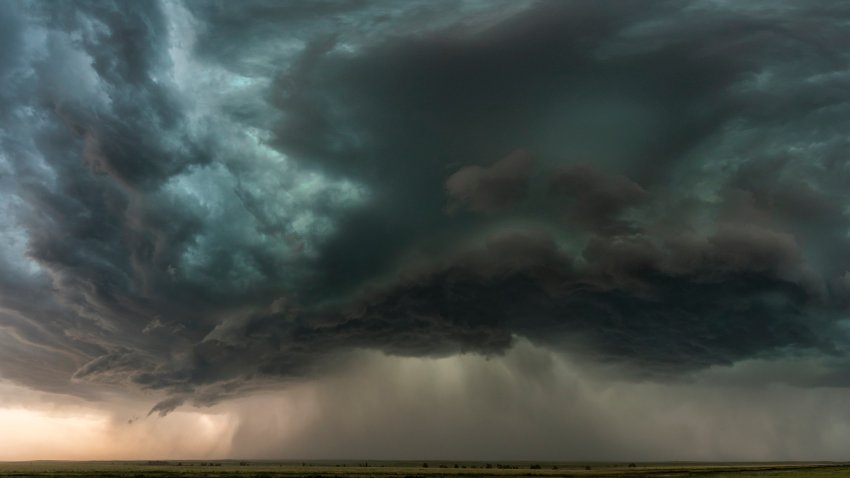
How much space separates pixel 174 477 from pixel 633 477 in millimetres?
132441

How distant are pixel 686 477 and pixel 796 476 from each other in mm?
26279

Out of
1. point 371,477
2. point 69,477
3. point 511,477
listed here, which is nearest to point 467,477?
point 511,477

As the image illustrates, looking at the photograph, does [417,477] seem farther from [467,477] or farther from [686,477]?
[686,477]

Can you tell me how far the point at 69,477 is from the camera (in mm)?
185875

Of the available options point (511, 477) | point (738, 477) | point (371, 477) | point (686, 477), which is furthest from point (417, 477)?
point (738, 477)

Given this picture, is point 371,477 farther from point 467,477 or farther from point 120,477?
point 120,477

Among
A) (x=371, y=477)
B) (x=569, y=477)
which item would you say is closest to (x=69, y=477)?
(x=371, y=477)

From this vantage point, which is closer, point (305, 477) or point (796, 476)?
point (796, 476)

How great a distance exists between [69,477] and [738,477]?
630 ft

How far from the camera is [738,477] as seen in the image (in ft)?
510

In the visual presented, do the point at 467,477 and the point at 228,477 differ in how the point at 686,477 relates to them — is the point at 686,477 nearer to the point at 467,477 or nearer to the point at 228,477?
the point at 467,477

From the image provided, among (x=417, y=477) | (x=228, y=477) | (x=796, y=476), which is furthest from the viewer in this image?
(x=228, y=477)

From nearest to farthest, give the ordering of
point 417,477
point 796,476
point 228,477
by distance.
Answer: point 796,476, point 417,477, point 228,477

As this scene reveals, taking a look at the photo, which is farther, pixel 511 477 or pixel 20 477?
pixel 20 477
